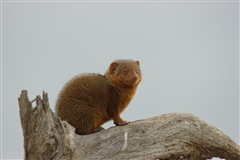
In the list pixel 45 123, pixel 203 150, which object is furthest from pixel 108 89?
pixel 203 150

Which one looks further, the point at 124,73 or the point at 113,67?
the point at 113,67

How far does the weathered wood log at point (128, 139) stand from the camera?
7.35 metres

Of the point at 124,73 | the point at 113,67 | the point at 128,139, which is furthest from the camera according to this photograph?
the point at 113,67

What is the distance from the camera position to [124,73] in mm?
8352

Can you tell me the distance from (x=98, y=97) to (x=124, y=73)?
2.23 ft

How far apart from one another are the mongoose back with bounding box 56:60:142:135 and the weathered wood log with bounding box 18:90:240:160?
296 mm

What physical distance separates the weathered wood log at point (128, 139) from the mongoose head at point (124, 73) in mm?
783

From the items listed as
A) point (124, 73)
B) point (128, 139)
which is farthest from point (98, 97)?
point (128, 139)

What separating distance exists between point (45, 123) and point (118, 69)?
186 centimetres

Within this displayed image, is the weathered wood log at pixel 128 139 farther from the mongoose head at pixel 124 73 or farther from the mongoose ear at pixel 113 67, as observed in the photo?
the mongoose ear at pixel 113 67

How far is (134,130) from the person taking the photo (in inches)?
316

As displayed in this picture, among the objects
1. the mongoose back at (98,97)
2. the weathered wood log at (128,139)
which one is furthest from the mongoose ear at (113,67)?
the weathered wood log at (128,139)

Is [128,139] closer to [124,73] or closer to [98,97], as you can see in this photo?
[98,97]

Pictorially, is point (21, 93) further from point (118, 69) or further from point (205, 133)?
point (205, 133)
